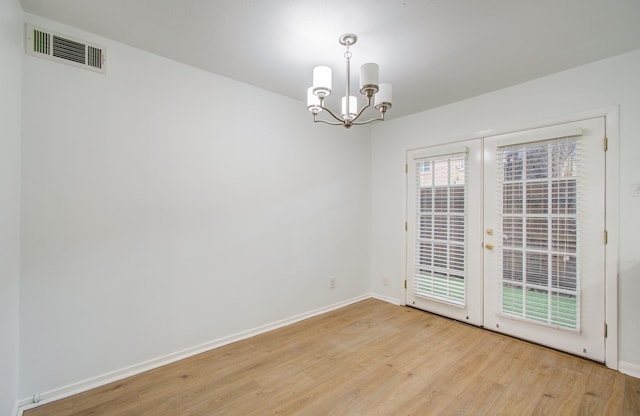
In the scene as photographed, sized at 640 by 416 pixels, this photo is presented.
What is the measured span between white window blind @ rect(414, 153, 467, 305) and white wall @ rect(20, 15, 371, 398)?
1406 mm

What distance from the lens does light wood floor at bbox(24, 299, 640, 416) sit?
186cm

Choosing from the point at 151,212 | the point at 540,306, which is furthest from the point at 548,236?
the point at 151,212

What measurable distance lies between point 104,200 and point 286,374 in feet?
6.35

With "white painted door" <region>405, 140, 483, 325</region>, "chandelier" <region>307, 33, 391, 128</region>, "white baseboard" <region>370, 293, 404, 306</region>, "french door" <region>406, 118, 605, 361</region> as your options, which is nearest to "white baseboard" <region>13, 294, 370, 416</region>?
"white baseboard" <region>370, 293, 404, 306</region>

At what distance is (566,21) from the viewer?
187cm

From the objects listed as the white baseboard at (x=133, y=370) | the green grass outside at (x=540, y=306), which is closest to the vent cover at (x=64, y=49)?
the white baseboard at (x=133, y=370)

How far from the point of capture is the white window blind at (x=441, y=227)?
10.8 feet

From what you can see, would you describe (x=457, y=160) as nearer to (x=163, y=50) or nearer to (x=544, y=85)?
(x=544, y=85)

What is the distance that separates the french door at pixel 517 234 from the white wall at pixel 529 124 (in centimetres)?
13

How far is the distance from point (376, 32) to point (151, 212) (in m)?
2.23

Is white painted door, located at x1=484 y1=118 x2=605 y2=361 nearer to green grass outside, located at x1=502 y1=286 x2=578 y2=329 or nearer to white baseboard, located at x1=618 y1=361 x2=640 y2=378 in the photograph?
green grass outside, located at x1=502 y1=286 x2=578 y2=329

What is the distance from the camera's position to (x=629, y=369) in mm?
2234

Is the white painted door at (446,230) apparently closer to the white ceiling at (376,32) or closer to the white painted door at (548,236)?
the white painted door at (548,236)

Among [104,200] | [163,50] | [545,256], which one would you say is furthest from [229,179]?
[545,256]
